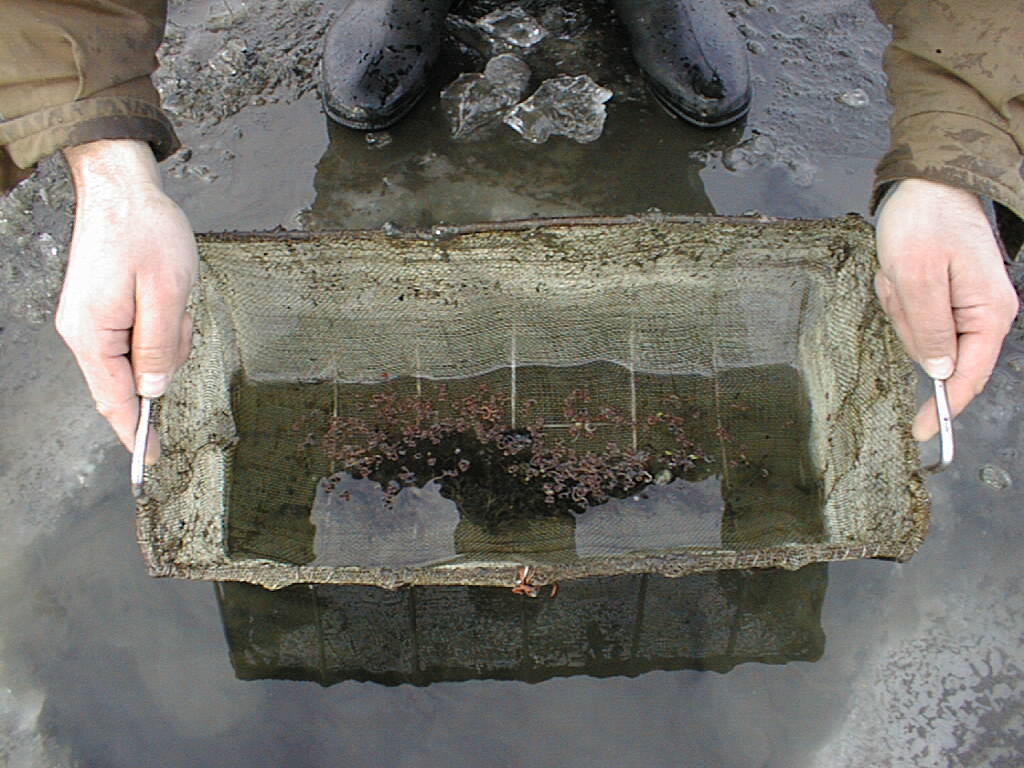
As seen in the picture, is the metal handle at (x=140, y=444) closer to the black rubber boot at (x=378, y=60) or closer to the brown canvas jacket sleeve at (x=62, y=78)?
the brown canvas jacket sleeve at (x=62, y=78)

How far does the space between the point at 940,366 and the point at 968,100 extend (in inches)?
17.9

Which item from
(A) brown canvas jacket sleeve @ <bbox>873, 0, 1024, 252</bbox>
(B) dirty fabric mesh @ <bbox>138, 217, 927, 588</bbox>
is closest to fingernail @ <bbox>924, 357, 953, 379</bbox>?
(A) brown canvas jacket sleeve @ <bbox>873, 0, 1024, 252</bbox>

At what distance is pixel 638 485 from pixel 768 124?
1.27 metres

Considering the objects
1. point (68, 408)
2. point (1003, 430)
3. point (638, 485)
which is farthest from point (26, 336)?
point (1003, 430)

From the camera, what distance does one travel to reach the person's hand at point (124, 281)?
135 cm

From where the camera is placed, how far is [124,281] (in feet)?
4.48

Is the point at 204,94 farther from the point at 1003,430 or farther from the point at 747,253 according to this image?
the point at 1003,430

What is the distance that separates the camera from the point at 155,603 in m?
1.90

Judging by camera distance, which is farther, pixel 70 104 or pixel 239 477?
Result: pixel 239 477

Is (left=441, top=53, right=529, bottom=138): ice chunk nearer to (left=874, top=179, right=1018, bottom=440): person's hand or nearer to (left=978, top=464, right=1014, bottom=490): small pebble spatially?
(left=874, top=179, right=1018, bottom=440): person's hand

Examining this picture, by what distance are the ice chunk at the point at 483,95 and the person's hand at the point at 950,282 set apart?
57.8 inches

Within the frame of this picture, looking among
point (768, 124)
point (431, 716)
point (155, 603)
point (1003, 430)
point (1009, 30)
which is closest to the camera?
A: point (1009, 30)

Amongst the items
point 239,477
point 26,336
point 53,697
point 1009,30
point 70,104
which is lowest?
point 53,697

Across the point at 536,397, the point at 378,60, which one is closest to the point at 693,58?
the point at 378,60
